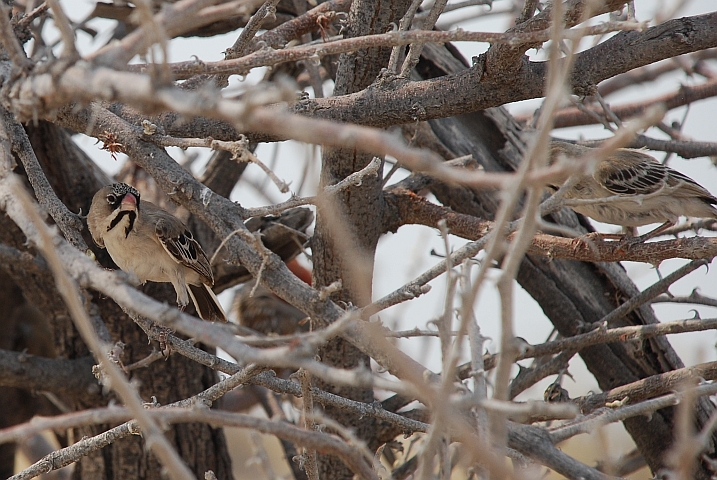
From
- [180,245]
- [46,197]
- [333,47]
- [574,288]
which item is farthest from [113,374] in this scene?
[574,288]

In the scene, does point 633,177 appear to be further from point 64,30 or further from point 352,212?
point 64,30

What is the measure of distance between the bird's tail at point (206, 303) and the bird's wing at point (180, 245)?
6.7 inches

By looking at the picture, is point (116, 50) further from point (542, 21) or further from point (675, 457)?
point (542, 21)

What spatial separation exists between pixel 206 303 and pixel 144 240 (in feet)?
2.12

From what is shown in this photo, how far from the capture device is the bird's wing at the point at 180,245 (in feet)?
14.6

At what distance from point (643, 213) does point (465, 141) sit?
45.5 inches

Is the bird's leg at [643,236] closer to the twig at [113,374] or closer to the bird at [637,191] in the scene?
the bird at [637,191]

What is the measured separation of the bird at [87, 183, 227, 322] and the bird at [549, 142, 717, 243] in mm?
2274

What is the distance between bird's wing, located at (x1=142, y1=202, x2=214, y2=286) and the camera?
4.46 meters

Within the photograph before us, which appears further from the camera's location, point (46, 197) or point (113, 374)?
point (46, 197)

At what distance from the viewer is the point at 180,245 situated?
448 centimetres

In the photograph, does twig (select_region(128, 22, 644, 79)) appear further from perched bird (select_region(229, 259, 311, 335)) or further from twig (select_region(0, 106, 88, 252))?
perched bird (select_region(229, 259, 311, 335))

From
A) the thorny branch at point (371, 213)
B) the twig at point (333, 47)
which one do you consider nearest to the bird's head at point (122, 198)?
the thorny branch at point (371, 213)

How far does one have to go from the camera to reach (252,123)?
145 cm
